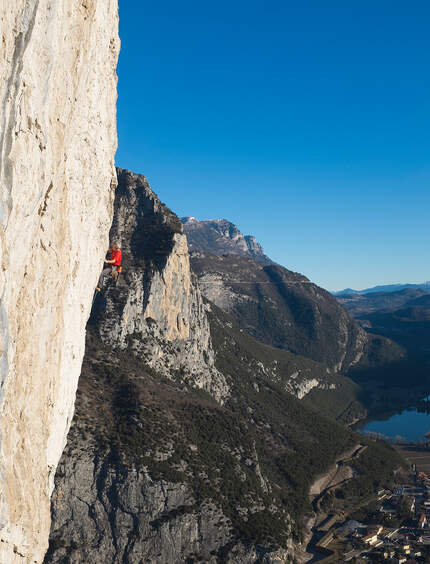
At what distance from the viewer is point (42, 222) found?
1302cm

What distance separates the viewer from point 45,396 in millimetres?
14703

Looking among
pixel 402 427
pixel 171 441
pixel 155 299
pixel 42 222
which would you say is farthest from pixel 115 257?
pixel 402 427

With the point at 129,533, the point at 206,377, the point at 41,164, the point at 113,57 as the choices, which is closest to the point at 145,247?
the point at 206,377

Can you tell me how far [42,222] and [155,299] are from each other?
88.4 m

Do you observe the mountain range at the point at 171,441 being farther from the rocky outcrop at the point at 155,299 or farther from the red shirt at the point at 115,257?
the red shirt at the point at 115,257

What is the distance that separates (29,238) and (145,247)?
3752 inches

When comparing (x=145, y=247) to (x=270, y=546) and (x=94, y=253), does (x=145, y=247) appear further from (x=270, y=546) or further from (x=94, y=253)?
(x=94, y=253)

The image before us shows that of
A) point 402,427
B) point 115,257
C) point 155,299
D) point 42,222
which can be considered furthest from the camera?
point 402,427

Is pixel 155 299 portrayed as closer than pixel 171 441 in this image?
No

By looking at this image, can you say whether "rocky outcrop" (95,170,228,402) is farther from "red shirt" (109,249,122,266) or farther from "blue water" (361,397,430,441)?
"blue water" (361,397,430,441)

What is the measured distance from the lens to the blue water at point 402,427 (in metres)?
173

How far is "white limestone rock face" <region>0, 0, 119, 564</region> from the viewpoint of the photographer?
10.7 meters

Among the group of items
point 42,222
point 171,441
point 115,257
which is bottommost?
point 171,441

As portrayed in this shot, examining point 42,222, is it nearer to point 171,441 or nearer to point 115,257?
point 115,257
